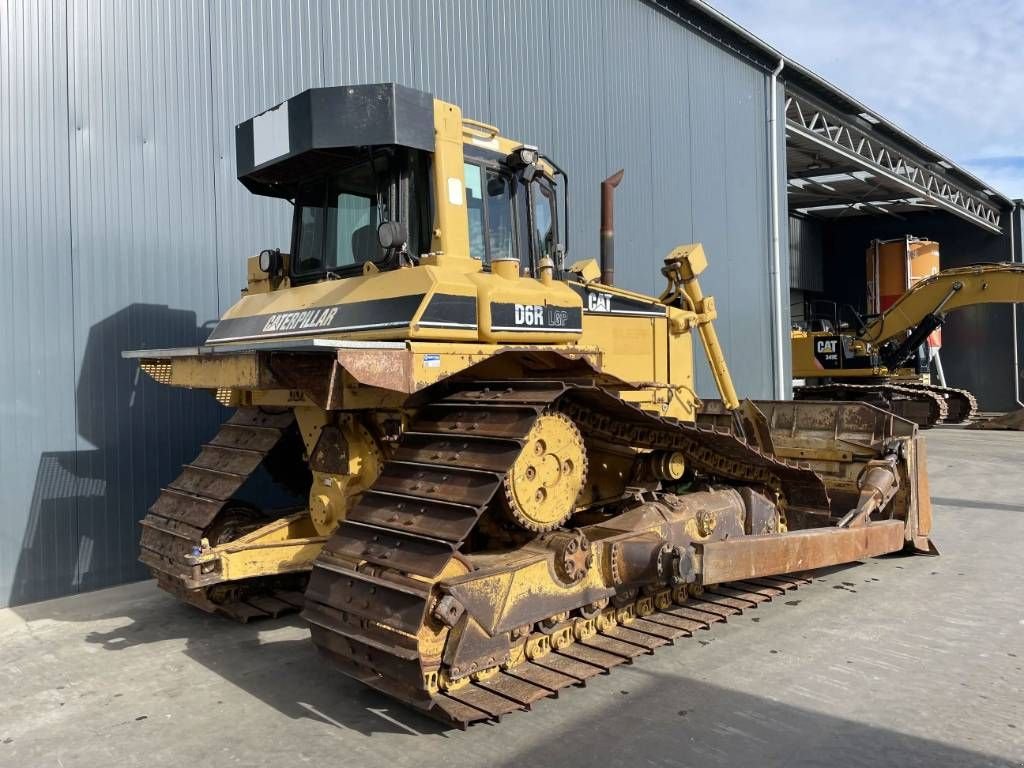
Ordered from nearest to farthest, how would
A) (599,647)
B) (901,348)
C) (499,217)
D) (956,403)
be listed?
(599,647)
(499,217)
(956,403)
(901,348)

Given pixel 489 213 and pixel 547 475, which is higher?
pixel 489 213

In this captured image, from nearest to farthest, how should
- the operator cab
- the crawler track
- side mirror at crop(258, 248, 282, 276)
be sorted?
Result: the crawler track
the operator cab
side mirror at crop(258, 248, 282, 276)

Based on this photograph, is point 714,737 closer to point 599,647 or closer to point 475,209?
point 599,647

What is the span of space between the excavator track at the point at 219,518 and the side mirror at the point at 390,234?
1.67 m

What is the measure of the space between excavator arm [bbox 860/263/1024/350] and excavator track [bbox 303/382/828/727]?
56.2 ft

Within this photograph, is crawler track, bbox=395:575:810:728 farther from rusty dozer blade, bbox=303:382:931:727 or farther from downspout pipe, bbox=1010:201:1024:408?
downspout pipe, bbox=1010:201:1024:408

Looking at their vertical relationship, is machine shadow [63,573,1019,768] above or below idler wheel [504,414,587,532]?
below

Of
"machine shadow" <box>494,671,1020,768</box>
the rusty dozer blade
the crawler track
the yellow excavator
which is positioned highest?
the yellow excavator

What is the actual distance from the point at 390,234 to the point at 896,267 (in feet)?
85.8

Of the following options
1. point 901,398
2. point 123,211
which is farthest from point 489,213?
point 901,398

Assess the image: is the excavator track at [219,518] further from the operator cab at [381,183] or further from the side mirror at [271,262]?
the operator cab at [381,183]

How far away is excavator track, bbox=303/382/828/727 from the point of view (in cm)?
382

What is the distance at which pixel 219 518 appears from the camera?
5.75 m

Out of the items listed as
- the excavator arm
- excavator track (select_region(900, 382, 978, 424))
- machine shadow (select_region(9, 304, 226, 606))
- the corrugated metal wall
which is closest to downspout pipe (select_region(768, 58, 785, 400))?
excavator track (select_region(900, 382, 978, 424))
